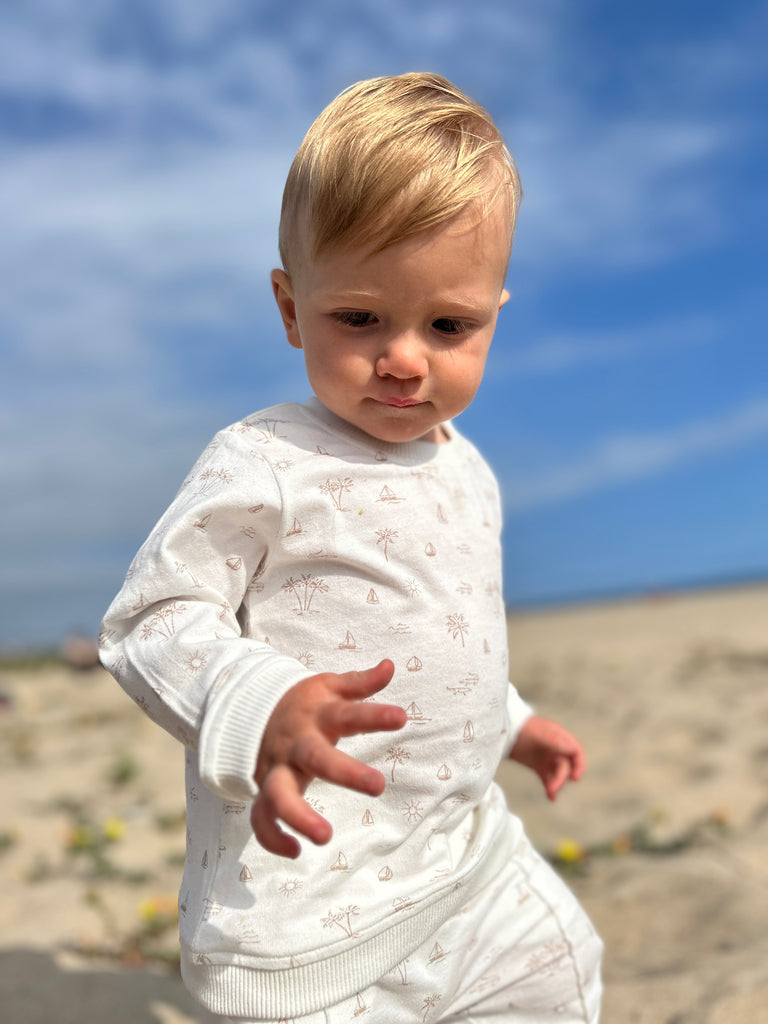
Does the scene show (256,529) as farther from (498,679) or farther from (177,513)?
(498,679)

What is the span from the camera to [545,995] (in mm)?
2025

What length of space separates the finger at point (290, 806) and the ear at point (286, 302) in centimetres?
96

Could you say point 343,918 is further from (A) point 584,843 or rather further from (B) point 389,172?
(A) point 584,843

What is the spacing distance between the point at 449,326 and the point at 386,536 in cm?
40

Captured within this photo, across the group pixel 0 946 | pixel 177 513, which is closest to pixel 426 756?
pixel 177 513

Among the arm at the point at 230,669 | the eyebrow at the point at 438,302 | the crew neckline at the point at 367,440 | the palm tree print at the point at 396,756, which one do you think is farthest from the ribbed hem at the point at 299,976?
the eyebrow at the point at 438,302

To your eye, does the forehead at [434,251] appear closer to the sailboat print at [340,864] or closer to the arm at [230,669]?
the arm at [230,669]

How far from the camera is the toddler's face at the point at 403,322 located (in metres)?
1.64

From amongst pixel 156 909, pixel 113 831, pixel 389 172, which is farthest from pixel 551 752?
pixel 113 831

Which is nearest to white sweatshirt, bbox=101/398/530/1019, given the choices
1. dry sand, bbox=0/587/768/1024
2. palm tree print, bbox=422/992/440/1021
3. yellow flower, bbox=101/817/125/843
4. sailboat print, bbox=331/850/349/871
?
sailboat print, bbox=331/850/349/871

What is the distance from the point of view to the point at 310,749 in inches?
47.1

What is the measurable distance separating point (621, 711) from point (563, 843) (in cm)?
186

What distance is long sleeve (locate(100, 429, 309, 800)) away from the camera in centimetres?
129

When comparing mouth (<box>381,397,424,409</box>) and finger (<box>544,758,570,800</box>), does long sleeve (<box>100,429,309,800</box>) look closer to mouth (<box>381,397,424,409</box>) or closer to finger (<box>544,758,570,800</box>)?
mouth (<box>381,397,424,409</box>)
